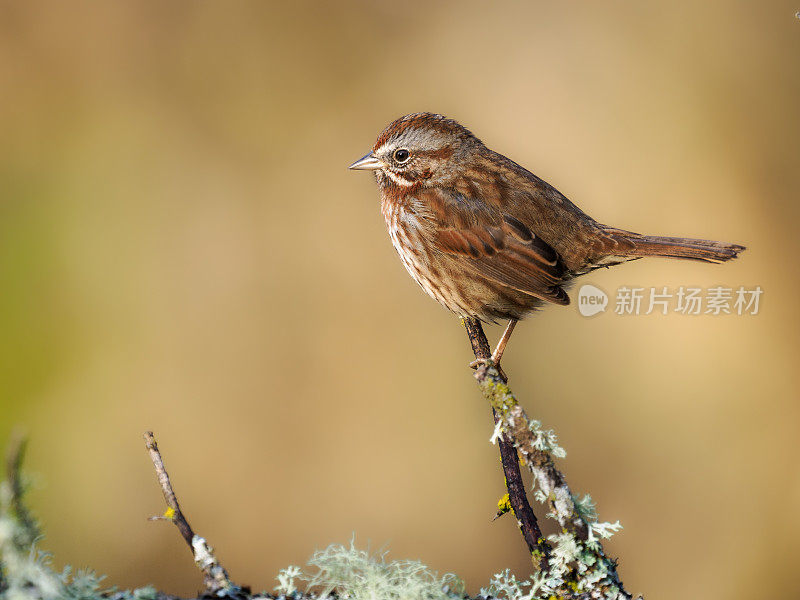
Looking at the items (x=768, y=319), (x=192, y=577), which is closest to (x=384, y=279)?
(x=192, y=577)

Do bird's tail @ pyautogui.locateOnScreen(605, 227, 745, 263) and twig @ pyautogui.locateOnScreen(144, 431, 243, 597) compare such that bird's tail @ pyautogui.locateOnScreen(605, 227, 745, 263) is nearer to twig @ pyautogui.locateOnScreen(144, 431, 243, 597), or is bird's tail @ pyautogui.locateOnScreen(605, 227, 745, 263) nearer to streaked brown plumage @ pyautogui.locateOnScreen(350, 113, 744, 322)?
streaked brown plumage @ pyautogui.locateOnScreen(350, 113, 744, 322)

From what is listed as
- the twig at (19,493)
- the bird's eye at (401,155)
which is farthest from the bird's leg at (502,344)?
the twig at (19,493)

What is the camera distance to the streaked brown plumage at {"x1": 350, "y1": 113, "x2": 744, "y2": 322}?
11.6ft

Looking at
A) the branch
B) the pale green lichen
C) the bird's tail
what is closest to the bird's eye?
the bird's tail

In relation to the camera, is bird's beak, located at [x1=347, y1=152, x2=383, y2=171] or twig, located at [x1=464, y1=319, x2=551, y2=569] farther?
bird's beak, located at [x1=347, y1=152, x2=383, y2=171]

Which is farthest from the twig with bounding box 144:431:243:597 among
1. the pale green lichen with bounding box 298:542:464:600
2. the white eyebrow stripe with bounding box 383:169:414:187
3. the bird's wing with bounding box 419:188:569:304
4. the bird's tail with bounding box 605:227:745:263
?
the bird's tail with bounding box 605:227:745:263

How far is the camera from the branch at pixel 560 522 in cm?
186

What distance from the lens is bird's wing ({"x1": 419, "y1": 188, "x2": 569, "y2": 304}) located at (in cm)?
352

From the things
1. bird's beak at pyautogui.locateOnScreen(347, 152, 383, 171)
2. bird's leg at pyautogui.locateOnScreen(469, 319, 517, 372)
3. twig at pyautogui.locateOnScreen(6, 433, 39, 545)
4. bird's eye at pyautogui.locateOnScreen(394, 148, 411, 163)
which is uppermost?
bird's eye at pyautogui.locateOnScreen(394, 148, 411, 163)

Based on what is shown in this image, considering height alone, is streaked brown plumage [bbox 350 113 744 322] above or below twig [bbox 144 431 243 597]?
above

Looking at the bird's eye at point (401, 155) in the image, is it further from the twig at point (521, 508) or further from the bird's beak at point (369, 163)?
the twig at point (521, 508)

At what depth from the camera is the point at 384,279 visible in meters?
5.04

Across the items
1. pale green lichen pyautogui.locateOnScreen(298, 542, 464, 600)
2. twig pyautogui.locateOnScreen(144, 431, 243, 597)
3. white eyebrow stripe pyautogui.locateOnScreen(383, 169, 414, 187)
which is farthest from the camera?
white eyebrow stripe pyautogui.locateOnScreen(383, 169, 414, 187)

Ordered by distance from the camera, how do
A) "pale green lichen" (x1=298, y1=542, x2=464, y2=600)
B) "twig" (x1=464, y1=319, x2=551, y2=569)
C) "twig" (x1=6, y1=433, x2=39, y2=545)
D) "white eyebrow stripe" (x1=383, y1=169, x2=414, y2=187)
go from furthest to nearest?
"white eyebrow stripe" (x1=383, y1=169, x2=414, y2=187) < "twig" (x1=464, y1=319, x2=551, y2=569) < "pale green lichen" (x1=298, y1=542, x2=464, y2=600) < "twig" (x1=6, y1=433, x2=39, y2=545)
